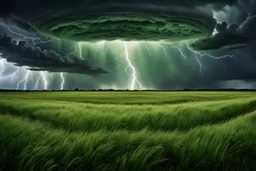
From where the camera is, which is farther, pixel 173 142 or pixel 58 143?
pixel 173 142

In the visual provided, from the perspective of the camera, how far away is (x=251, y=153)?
4.95 meters

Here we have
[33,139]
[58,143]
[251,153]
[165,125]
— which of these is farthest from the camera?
[165,125]

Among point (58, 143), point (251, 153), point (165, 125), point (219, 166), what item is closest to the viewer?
point (219, 166)

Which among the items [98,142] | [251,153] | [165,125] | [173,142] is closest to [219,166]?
→ [173,142]

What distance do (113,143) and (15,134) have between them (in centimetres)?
158

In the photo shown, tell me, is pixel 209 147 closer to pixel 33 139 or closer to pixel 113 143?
pixel 113 143

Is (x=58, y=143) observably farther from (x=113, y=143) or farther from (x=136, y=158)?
(x=136, y=158)

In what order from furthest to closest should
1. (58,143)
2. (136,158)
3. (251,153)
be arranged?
(251,153) < (58,143) < (136,158)

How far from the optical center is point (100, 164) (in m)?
3.73

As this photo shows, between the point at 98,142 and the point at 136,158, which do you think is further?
the point at 98,142

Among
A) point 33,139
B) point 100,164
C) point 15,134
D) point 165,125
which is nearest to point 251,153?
point 100,164

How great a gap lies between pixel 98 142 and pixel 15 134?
141 cm

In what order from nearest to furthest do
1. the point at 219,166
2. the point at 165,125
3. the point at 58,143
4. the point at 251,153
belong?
the point at 219,166
the point at 58,143
the point at 251,153
the point at 165,125

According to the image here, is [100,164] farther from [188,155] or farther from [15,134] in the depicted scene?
[15,134]
